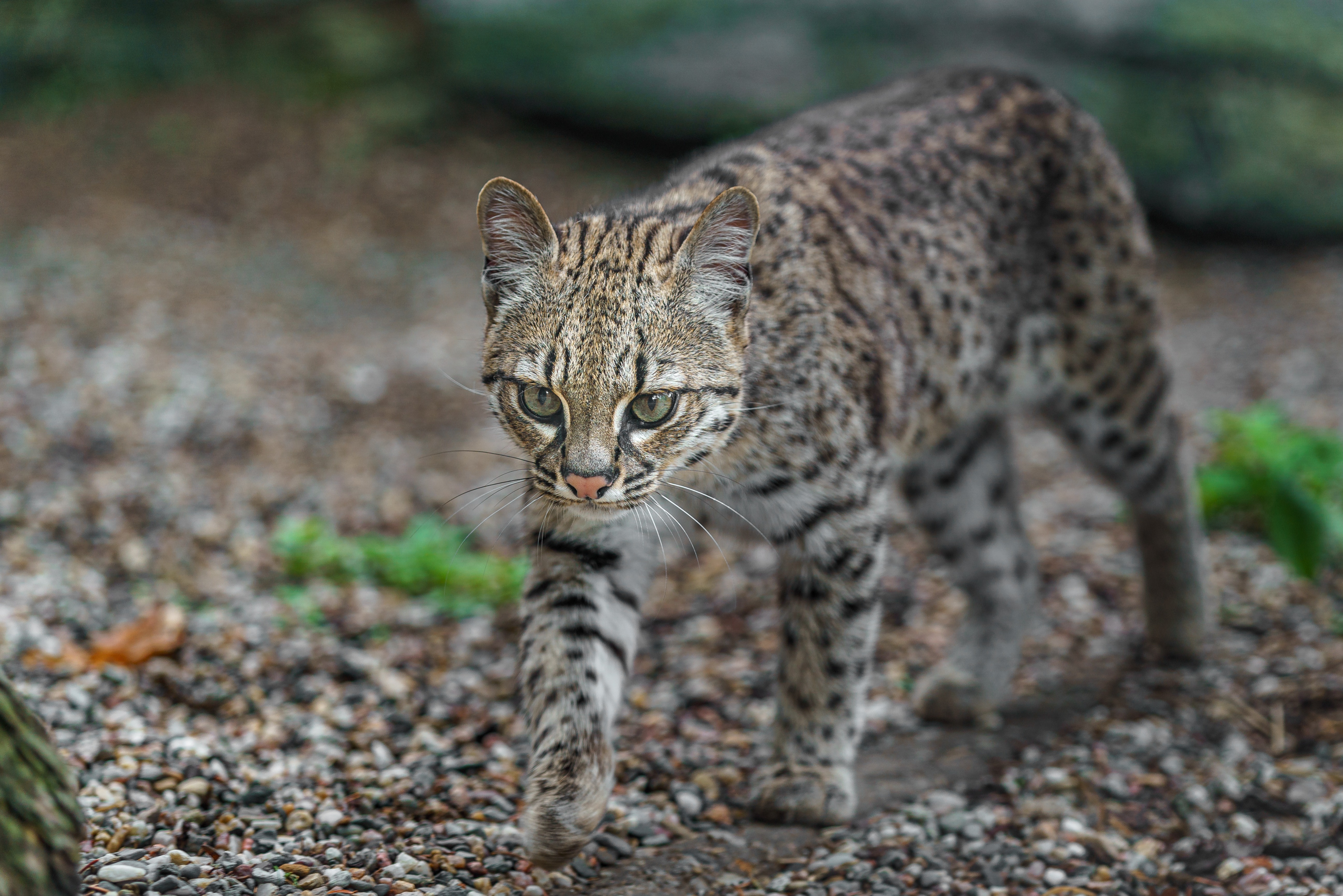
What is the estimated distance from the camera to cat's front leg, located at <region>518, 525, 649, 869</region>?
11.1 feet

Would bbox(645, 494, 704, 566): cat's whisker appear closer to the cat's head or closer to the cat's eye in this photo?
the cat's head

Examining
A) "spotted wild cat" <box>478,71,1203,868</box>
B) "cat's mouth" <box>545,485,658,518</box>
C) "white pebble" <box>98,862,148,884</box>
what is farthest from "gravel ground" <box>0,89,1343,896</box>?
"cat's mouth" <box>545,485,658,518</box>

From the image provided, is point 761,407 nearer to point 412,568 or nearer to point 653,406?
point 653,406

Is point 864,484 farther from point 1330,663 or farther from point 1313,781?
point 1330,663

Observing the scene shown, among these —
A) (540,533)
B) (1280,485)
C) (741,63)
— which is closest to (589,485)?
(540,533)

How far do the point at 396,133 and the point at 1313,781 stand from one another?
33.7 feet

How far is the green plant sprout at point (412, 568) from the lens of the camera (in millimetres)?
5684

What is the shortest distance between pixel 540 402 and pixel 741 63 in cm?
870

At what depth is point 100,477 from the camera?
6504mm

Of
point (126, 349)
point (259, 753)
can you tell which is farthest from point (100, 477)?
point (259, 753)

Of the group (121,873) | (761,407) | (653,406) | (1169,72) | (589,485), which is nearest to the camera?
(121,873)

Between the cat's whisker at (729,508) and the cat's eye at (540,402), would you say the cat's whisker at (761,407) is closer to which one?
the cat's whisker at (729,508)

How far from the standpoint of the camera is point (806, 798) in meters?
4.04

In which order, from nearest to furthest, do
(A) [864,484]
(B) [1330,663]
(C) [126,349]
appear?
(A) [864,484] < (B) [1330,663] < (C) [126,349]
